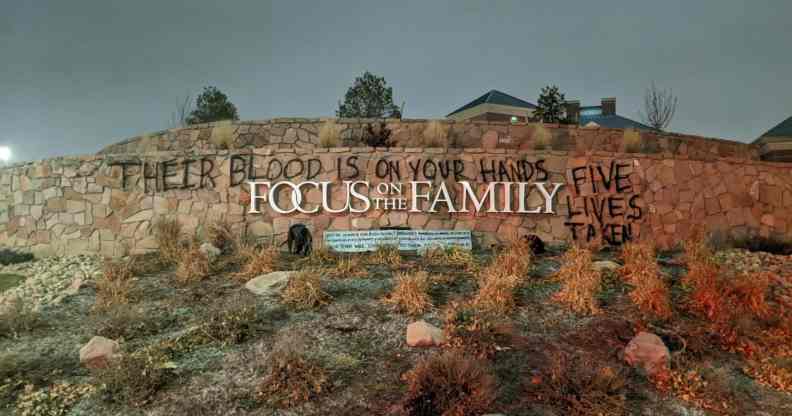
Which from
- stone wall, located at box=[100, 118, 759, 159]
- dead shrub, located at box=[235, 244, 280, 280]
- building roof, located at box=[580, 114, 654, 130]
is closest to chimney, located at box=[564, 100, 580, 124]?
building roof, located at box=[580, 114, 654, 130]

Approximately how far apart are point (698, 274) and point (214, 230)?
7994 mm

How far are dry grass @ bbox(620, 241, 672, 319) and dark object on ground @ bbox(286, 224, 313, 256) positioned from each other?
5321 millimetres

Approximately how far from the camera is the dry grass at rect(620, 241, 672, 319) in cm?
570

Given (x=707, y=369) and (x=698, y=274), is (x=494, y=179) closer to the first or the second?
(x=698, y=274)

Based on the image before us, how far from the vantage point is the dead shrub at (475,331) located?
4.71 metres

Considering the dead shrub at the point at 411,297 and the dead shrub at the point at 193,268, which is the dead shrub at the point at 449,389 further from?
the dead shrub at the point at 193,268

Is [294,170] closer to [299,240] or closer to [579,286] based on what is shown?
[299,240]

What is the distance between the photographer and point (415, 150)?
989 centimetres

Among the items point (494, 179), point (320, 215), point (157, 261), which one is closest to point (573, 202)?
point (494, 179)

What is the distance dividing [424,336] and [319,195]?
17.7ft

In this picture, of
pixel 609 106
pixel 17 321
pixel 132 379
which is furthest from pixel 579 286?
pixel 609 106

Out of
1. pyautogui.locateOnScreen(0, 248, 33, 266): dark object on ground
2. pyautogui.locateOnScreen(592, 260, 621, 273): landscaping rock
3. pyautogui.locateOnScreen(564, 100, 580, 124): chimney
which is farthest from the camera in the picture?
pyautogui.locateOnScreen(564, 100, 580, 124): chimney

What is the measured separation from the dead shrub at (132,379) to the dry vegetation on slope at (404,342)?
1 cm

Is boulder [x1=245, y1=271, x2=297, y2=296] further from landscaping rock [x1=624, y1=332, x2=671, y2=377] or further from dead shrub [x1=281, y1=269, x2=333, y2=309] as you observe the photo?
landscaping rock [x1=624, y1=332, x2=671, y2=377]
